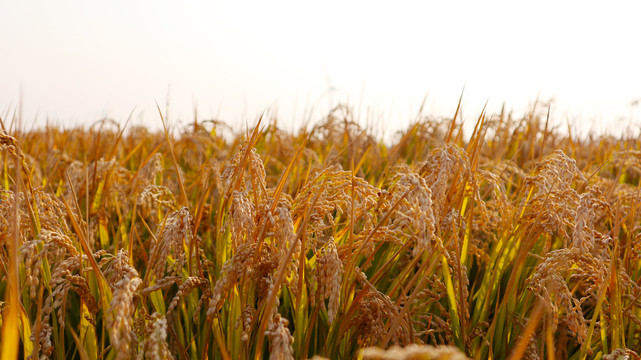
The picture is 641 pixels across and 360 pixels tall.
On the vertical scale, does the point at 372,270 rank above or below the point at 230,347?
above

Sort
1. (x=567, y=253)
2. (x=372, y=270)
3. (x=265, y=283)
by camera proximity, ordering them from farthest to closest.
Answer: (x=372, y=270) < (x=265, y=283) < (x=567, y=253)

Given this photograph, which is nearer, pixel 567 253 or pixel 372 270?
pixel 567 253

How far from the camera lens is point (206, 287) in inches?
55.4

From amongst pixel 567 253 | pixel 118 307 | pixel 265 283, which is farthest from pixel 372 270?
pixel 118 307

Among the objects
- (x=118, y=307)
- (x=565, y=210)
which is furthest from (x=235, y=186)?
(x=565, y=210)

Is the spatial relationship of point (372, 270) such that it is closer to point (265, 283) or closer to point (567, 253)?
point (265, 283)

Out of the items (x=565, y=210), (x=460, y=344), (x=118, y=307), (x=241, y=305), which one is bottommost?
(x=460, y=344)

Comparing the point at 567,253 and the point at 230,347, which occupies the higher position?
the point at 567,253

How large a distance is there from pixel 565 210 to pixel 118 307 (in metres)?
1.31

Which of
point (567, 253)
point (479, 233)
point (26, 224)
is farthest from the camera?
point (479, 233)

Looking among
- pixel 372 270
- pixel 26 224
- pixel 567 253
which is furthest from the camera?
pixel 372 270

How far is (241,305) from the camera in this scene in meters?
1.34

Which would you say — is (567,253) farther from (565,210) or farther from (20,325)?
(20,325)

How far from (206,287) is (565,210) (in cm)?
117
